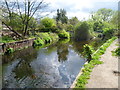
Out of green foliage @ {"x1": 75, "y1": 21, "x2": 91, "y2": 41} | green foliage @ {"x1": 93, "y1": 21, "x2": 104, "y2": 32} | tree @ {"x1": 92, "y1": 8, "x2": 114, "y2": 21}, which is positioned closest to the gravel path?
green foliage @ {"x1": 75, "y1": 21, "x2": 91, "y2": 41}

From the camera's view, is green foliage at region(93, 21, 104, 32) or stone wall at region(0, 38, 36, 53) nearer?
stone wall at region(0, 38, 36, 53)

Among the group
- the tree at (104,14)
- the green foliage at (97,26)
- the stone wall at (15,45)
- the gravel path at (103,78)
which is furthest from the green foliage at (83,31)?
the tree at (104,14)

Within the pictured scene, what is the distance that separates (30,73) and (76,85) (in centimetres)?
355

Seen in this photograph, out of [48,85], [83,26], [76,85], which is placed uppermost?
[83,26]

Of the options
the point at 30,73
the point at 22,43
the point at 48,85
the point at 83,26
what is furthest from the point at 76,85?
the point at 83,26

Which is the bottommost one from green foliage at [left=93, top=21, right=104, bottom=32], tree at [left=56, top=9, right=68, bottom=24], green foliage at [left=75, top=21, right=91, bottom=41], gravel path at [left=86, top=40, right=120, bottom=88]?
gravel path at [left=86, top=40, right=120, bottom=88]

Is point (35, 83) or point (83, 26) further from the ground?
point (83, 26)

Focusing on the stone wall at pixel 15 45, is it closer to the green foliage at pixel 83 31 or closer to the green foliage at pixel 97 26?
the green foliage at pixel 83 31

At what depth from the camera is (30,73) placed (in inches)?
282

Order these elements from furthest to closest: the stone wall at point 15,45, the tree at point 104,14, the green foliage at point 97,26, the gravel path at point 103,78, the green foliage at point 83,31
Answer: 1. the tree at point 104,14
2. the green foliage at point 97,26
3. the green foliage at point 83,31
4. the stone wall at point 15,45
5. the gravel path at point 103,78

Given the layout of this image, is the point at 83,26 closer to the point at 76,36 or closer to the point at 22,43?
the point at 76,36

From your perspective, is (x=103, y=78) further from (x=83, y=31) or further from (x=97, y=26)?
(x=97, y=26)

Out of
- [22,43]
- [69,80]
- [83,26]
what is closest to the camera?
[69,80]

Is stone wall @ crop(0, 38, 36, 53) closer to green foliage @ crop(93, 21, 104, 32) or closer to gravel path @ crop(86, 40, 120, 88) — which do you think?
gravel path @ crop(86, 40, 120, 88)
